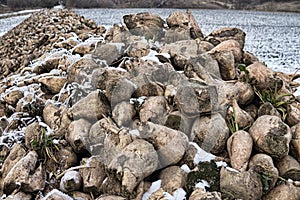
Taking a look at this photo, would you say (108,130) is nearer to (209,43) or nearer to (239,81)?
(239,81)

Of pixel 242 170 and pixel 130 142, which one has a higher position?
pixel 130 142

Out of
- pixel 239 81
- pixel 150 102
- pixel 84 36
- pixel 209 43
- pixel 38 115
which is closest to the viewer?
pixel 150 102

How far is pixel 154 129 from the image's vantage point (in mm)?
3918

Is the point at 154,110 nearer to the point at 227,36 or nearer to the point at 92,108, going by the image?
the point at 92,108

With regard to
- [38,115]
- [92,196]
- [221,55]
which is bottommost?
[92,196]

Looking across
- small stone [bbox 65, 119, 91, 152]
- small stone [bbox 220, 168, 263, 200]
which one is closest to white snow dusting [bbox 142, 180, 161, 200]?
small stone [bbox 220, 168, 263, 200]

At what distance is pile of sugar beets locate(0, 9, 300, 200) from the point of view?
3736 millimetres

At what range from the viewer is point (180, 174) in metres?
3.79

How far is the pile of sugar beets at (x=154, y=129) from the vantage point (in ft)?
12.3

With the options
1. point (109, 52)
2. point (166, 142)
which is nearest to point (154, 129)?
point (166, 142)

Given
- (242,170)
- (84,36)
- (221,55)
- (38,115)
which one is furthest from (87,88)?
(84,36)

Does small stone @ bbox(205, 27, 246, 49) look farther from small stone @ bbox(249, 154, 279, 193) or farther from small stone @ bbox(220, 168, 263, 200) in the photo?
small stone @ bbox(220, 168, 263, 200)

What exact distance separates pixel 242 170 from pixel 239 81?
1.23m

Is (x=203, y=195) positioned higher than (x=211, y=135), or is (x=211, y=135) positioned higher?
(x=211, y=135)
